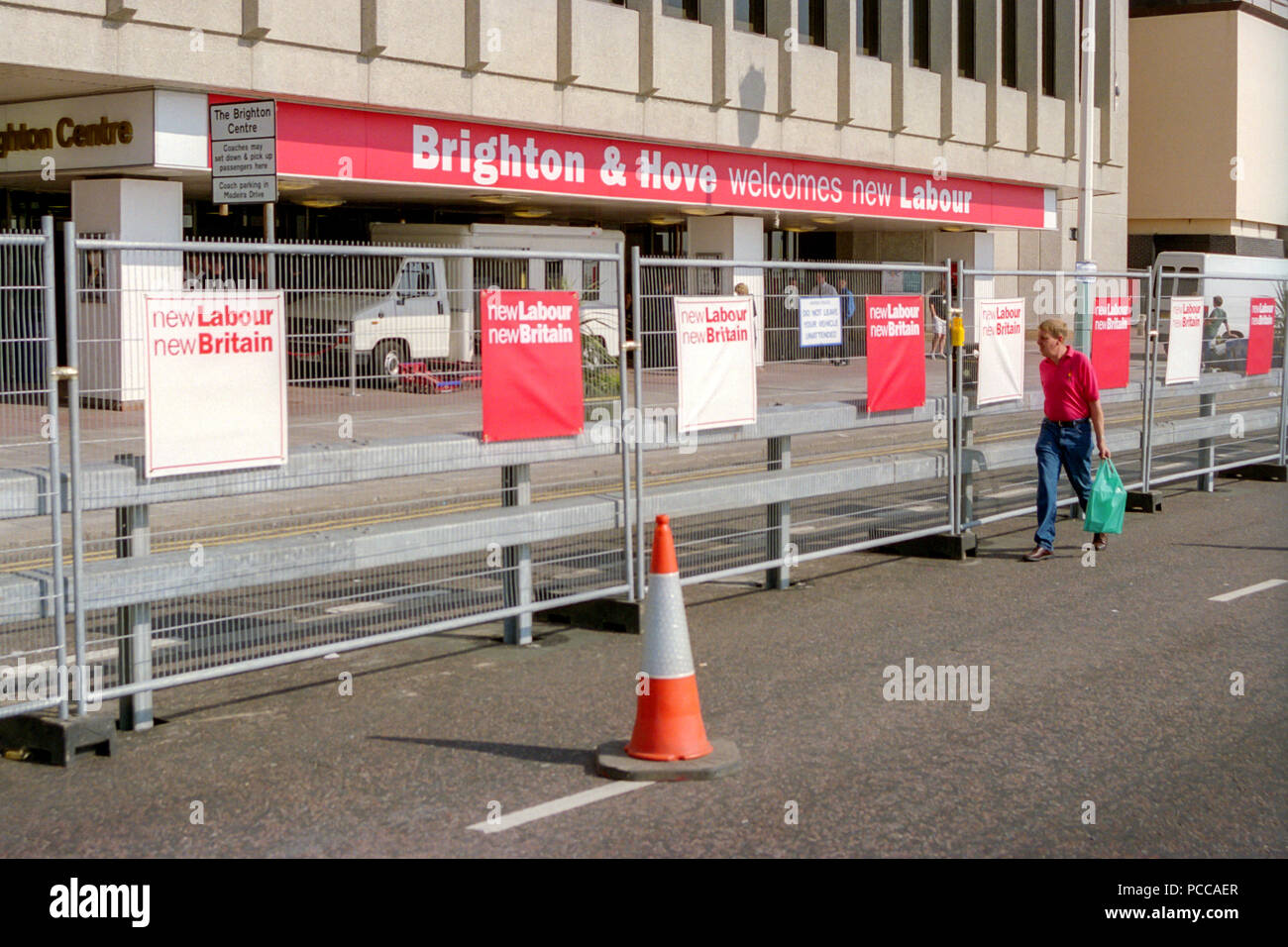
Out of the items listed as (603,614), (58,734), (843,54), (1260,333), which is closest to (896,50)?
(843,54)

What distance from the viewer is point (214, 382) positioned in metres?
6.80

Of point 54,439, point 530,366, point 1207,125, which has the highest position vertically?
point 1207,125

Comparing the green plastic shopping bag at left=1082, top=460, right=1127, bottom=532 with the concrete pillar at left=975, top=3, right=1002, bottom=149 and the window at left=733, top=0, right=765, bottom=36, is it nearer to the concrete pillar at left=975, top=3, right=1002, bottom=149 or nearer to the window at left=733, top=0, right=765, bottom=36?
the window at left=733, top=0, right=765, bottom=36

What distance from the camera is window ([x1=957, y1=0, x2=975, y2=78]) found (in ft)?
118

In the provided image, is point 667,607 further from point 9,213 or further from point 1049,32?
point 1049,32

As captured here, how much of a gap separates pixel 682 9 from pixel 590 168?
421cm

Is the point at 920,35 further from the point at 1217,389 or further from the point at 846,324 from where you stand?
the point at 846,324

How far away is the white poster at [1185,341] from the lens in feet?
46.6

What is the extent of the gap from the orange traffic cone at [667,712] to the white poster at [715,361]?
3.08 m

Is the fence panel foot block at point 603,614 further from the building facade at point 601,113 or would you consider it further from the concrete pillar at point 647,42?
the concrete pillar at point 647,42

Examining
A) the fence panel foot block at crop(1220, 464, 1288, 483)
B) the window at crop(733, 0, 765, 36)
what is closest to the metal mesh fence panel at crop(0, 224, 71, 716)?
the fence panel foot block at crop(1220, 464, 1288, 483)

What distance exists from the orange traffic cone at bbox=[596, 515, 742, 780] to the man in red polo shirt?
554 centimetres

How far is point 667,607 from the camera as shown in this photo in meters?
6.19

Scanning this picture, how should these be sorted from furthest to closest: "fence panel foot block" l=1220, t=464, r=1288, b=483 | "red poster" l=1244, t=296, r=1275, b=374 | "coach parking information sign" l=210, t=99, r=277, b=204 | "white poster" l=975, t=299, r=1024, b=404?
"fence panel foot block" l=1220, t=464, r=1288, b=483 < "red poster" l=1244, t=296, r=1275, b=374 < "coach parking information sign" l=210, t=99, r=277, b=204 < "white poster" l=975, t=299, r=1024, b=404
